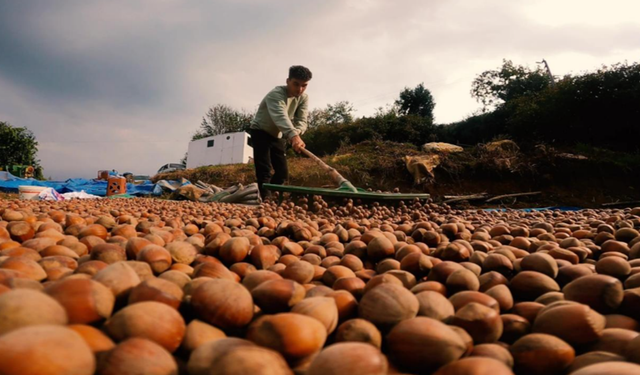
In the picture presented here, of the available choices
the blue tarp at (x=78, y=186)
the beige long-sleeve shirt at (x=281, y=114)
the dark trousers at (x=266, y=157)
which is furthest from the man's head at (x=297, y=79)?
the blue tarp at (x=78, y=186)

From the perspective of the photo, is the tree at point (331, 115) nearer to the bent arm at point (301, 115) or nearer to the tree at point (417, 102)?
the tree at point (417, 102)

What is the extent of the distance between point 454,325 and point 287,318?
1.59 ft

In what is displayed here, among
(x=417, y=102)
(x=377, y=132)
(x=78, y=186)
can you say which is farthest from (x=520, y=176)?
(x=417, y=102)

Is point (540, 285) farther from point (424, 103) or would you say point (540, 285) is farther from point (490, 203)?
point (424, 103)

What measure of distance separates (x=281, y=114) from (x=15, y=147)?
2469cm

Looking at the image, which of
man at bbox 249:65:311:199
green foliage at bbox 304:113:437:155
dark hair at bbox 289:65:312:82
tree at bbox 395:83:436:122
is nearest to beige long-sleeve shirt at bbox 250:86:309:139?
man at bbox 249:65:311:199

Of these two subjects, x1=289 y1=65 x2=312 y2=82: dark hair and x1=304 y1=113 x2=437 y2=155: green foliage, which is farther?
x1=304 y1=113 x2=437 y2=155: green foliage

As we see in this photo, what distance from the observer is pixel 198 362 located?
74 centimetres

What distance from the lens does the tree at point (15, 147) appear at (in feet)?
72.4

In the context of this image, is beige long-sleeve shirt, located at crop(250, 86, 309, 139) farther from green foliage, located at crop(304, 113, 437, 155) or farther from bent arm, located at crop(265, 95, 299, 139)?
green foliage, located at crop(304, 113, 437, 155)

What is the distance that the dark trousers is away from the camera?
5738 millimetres

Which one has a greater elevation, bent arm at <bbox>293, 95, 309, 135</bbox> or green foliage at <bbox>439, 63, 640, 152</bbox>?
green foliage at <bbox>439, 63, 640, 152</bbox>

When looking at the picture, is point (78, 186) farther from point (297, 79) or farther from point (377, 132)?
point (377, 132)

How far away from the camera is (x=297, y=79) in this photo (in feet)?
17.6
